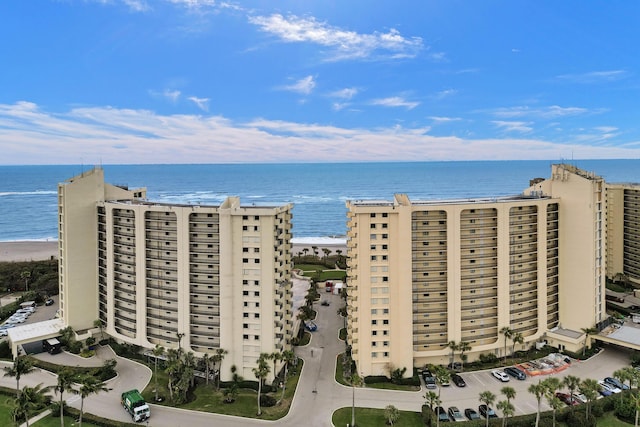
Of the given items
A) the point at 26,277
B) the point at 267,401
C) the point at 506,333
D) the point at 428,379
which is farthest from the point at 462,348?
the point at 26,277

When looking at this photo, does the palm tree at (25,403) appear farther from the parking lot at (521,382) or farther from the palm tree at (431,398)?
the parking lot at (521,382)

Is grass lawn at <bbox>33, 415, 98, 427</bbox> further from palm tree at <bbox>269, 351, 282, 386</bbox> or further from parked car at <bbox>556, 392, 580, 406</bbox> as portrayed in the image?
parked car at <bbox>556, 392, 580, 406</bbox>

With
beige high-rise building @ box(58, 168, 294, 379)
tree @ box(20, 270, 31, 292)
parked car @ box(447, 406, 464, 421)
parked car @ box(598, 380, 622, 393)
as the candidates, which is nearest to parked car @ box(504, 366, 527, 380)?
parked car @ box(598, 380, 622, 393)

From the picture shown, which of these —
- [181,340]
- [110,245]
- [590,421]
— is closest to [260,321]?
[181,340]

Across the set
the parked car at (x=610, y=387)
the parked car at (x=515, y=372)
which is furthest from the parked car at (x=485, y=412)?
the parked car at (x=610, y=387)

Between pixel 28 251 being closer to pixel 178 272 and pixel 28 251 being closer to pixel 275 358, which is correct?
pixel 178 272
